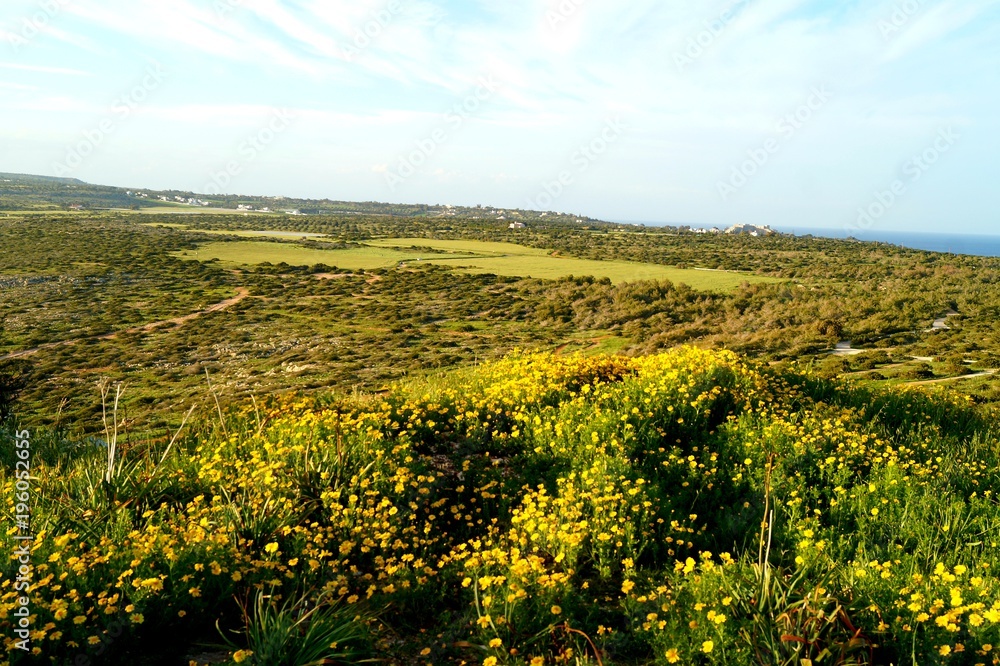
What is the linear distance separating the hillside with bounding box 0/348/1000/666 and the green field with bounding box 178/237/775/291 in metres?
41.0

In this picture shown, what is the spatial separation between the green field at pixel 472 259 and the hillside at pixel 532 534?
41.0m

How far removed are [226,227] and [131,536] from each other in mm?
147367

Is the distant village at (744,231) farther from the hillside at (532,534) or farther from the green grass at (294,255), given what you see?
the hillside at (532,534)

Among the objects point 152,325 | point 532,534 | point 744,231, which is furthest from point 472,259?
point 744,231

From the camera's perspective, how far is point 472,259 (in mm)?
79375

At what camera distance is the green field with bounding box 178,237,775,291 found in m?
54.7

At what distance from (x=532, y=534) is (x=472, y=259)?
75.6 metres

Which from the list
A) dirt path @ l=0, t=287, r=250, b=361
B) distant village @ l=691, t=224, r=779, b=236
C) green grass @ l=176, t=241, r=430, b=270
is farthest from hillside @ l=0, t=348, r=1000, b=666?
distant village @ l=691, t=224, r=779, b=236

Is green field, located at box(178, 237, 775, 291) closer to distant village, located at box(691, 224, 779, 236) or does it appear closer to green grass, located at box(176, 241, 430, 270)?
green grass, located at box(176, 241, 430, 270)

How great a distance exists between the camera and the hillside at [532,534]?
3.61 metres

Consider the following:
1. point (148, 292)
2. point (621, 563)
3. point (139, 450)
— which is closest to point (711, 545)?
point (621, 563)

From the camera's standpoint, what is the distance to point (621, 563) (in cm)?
485

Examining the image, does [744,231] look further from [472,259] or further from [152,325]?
[152,325]

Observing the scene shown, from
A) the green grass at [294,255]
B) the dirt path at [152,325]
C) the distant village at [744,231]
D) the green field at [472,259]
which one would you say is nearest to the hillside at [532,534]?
the dirt path at [152,325]
